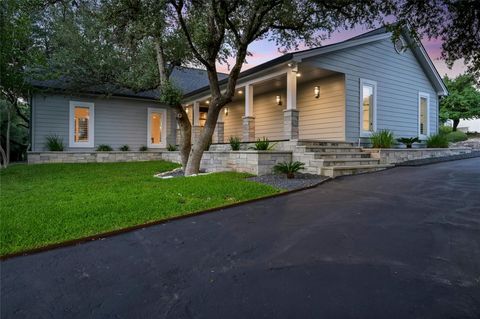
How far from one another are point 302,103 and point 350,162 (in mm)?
4226

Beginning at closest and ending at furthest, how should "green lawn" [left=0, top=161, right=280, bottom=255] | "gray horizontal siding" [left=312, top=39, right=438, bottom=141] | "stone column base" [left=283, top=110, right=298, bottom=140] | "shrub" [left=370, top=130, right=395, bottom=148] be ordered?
1. "green lawn" [left=0, top=161, right=280, bottom=255]
2. "stone column base" [left=283, top=110, right=298, bottom=140]
3. "shrub" [left=370, top=130, right=395, bottom=148]
4. "gray horizontal siding" [left=312, top=39, right=438, bottom=141]

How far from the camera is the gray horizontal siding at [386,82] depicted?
1028cm

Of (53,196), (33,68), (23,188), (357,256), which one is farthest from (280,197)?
(33,68)

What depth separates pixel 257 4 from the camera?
276 inches

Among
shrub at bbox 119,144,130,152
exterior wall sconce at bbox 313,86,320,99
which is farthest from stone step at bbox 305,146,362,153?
shrub at bbox 119,144,130,152

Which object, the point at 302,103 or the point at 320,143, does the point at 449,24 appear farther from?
the point at 302,103

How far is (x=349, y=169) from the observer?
8062 millimetres

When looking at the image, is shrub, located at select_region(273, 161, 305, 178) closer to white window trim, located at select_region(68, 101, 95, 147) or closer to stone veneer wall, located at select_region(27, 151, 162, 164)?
stone veneer wall, located at select_region(27, 151, 162, 164)

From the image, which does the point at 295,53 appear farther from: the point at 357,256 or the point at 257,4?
the point at 357,256

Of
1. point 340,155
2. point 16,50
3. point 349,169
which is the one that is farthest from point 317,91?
point 16,50

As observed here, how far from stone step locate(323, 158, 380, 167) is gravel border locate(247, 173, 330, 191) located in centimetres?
60

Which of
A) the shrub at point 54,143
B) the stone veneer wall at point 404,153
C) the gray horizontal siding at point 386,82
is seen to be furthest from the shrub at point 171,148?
the stone veneer wall at point 404,153

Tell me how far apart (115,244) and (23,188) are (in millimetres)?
4929

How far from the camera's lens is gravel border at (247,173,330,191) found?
6525 millimetres
